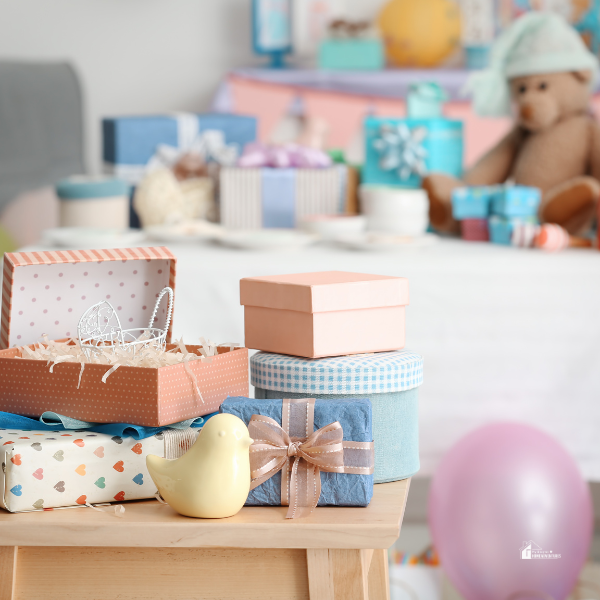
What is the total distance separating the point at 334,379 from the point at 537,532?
0.69 meters

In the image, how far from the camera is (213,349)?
72 centimetres

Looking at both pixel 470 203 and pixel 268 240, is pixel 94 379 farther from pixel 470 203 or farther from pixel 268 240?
pixel 470 203

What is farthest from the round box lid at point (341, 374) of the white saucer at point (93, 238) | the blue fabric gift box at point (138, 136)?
the blue fabric gift box at point (138, 136)

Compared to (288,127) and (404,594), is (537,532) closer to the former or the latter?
(404,594)

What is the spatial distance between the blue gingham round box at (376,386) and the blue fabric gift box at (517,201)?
0.92m

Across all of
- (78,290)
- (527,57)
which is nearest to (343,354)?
(78,290)

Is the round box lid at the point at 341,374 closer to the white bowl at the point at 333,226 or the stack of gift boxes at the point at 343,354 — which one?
the stack of gift boxes at the point at 343,354

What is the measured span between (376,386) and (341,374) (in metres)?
0.03

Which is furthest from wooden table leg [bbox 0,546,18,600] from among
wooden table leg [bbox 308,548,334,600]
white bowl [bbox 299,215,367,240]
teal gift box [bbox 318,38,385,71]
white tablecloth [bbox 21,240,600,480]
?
teal gift box [bbox 318,38,385,71]

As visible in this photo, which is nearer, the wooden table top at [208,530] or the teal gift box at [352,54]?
the wooden table top at [208,530]

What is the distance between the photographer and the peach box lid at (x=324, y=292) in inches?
26.2

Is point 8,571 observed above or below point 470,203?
below

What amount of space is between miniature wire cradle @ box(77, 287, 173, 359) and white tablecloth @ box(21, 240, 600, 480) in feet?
1.65

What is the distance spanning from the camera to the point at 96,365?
2.12ft
